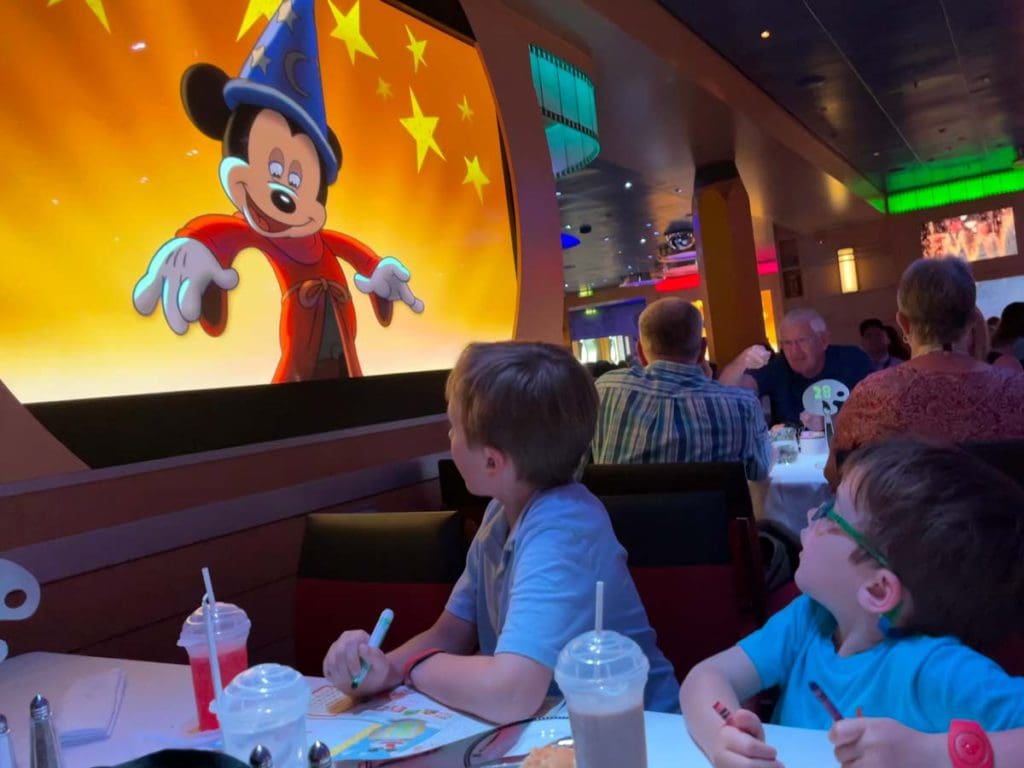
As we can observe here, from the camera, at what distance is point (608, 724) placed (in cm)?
81

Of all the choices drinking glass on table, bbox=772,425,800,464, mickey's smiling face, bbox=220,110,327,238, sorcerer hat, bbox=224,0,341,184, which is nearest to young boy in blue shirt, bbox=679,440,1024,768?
mickey's smiling face, bbox=220,110,327,238

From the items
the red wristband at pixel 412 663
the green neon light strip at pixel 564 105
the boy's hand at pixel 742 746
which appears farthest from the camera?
the green neon light strip at pixel 564 105

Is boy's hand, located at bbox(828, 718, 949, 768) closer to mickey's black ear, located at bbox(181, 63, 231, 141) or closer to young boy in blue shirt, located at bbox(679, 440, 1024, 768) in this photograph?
young boy in blue shirt, located at bbox(679, 440, 1024, 768)

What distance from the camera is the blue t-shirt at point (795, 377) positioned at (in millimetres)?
4473

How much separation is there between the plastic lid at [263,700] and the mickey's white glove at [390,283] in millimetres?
2168

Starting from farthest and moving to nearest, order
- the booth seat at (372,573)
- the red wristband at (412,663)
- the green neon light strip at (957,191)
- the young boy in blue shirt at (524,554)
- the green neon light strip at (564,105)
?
the green neon light strip at (957,191)
the green neon light strip at (564,105)
the booth seat at (372,573)
the red wristband at (412,663)
the young boy in blue shirt at (524,554)

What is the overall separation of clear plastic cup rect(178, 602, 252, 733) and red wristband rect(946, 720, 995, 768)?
868 mm

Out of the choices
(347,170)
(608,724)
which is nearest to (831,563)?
(608,724)

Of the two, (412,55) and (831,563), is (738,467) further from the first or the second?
(412,55)

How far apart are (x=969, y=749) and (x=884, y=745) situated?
9 centimetres

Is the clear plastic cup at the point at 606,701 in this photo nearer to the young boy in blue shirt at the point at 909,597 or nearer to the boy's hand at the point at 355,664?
the young boy in blue shirt at the point at 909,597

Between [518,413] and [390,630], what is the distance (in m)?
0.66

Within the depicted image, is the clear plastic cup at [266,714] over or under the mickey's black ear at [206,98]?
under

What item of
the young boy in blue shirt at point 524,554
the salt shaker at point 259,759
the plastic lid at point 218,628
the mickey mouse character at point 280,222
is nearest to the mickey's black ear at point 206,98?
the mickey mouse character at point 280,222
